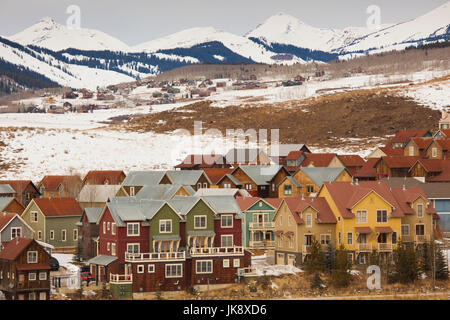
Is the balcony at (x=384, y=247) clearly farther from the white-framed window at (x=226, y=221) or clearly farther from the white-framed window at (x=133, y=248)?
the white-framed window at (x=133, y=248)

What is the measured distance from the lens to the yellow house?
69375 mm

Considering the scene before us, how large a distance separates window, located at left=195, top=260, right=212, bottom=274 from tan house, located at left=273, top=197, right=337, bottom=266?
8025mm

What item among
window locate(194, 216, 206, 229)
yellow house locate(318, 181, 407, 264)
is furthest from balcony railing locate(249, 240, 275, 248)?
window locate(194, 216, 206, 229)

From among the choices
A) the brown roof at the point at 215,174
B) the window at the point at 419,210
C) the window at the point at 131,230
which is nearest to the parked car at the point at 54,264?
the window at the point at 131,230

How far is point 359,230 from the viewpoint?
69.4 meters

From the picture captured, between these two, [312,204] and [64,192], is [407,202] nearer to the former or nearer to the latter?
[312,204]

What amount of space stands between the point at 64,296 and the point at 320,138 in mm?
124760

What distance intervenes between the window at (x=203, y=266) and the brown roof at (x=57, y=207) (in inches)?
753

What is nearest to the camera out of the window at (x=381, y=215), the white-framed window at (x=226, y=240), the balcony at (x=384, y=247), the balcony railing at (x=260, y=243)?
the white-framed window at (x=226, y=240)

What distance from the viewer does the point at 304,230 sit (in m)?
69.9

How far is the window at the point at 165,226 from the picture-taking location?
63.7m

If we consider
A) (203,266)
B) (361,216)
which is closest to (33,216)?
(203,266)

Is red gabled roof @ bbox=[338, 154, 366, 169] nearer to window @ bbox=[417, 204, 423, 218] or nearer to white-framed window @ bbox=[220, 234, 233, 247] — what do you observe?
window @ bbox=[417, 204, 423, 218]
